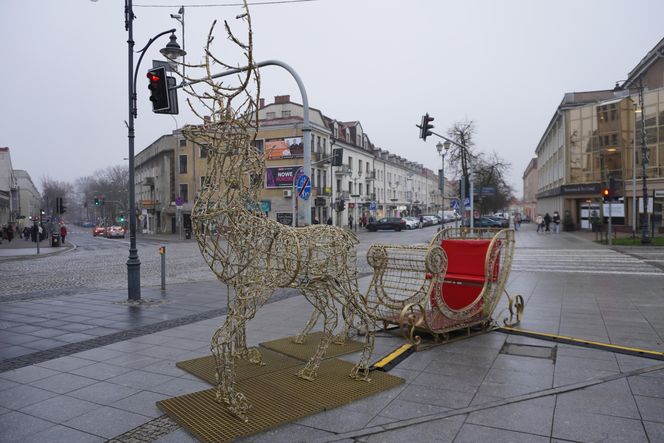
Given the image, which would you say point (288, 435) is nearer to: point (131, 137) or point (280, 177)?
point (131, 137)

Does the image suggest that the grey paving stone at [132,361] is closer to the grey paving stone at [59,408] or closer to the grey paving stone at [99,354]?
the grey paving stone at [99,354]

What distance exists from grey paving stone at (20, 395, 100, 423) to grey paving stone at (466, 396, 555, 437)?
3.51 metres

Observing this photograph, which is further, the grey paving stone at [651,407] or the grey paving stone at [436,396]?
the grey paving stone at [436,396]

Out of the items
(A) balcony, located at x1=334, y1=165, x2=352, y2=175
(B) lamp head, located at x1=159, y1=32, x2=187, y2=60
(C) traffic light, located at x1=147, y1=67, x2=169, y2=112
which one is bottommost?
(C) traffic light, located at x1=147, y1=67, x2=169, y2=112

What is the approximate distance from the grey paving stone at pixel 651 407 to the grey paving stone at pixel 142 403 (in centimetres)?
428

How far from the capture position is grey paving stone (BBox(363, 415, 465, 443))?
3.78 metres

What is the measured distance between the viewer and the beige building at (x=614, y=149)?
112 ft

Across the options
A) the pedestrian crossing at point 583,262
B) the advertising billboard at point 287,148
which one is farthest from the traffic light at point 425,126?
the advertising billboard at point 287,148

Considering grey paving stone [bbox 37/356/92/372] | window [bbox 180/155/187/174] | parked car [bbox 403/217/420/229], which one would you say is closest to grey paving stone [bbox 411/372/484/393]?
grey paving stone [bbox 37/356/92/372]

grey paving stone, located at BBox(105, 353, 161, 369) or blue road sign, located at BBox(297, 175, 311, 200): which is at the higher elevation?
blue road sign, located at BBox(297, 175, 311, 200)

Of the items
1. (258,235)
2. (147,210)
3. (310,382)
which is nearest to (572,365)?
(310,382)

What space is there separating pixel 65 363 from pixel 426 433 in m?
4.49

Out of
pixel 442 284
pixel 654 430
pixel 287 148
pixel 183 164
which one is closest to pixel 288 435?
pixel 654 430

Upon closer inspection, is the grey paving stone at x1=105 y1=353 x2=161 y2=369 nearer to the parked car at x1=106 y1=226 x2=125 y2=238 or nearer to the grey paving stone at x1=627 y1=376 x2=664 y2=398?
the grey paving stone at x1=627 y1=376 x2=664 y2=398
